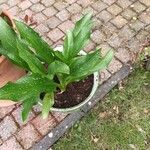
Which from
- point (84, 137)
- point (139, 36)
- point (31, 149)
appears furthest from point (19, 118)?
point (139, 36)

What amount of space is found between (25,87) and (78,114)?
2.89 ft

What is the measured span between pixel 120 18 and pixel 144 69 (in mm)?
764

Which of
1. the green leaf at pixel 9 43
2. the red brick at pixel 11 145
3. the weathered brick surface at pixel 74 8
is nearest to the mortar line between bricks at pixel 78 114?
the red brick at pixel 11 145

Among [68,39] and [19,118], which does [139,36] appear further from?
[19,118]

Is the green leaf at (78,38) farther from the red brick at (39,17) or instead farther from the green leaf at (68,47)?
the red brick at (39,17)

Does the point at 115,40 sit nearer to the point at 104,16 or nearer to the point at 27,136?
the point at 104,16

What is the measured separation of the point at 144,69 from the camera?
3590 millimetres

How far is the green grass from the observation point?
3.17 meters

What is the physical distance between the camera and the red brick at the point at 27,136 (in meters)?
3.15

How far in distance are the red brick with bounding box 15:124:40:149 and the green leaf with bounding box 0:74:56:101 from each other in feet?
2.03

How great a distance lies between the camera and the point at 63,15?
4.06 metres

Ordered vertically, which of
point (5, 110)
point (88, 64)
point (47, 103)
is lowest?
point (5, 110)

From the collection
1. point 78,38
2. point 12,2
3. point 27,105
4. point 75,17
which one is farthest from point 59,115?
point 12,2

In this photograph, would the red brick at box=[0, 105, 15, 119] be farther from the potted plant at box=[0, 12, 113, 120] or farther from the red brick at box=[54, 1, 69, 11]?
the red brick at box=[54, 1, 69, 11]
